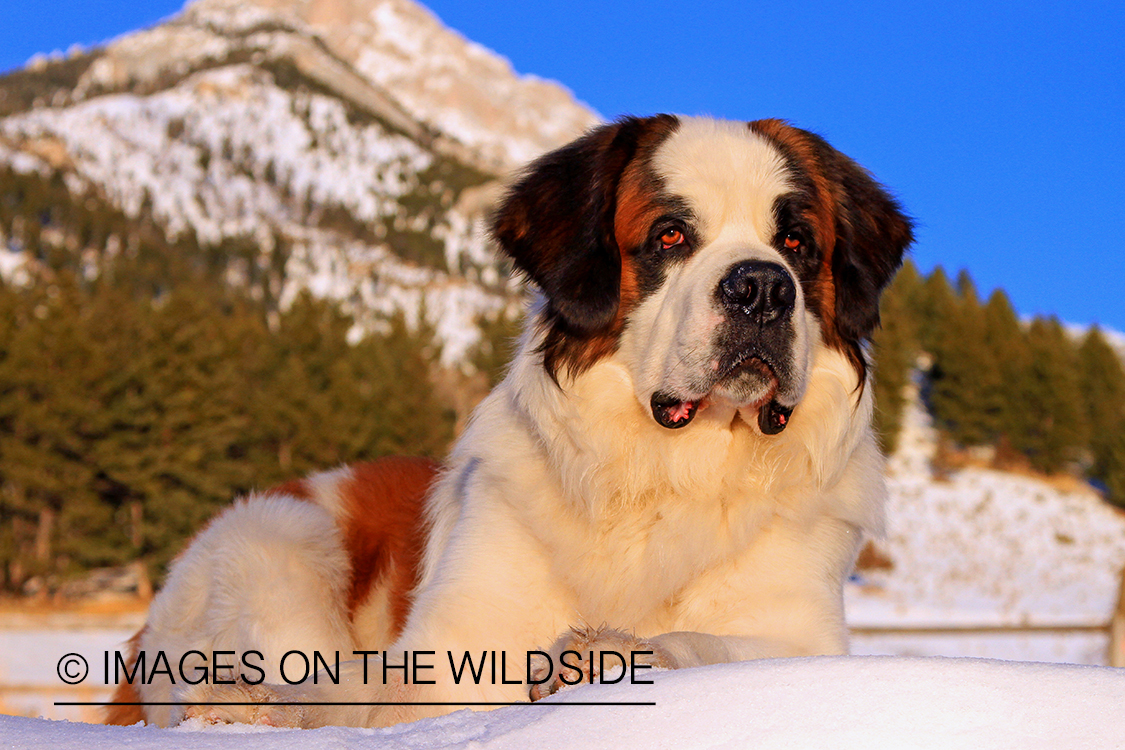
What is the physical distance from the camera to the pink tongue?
292 cm

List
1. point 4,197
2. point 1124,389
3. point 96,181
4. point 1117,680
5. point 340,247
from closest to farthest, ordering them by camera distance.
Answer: point 1117,680 < point 1124,389 < point 4,197 < point 96,181 < point 340,247

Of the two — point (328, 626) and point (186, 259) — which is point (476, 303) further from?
point (328, 626)

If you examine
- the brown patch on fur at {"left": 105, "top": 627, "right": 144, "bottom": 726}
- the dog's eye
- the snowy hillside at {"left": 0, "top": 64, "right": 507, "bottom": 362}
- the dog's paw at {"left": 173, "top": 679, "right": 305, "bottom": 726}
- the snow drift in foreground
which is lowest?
the snow drift in foreground

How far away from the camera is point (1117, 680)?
1766 millimetres

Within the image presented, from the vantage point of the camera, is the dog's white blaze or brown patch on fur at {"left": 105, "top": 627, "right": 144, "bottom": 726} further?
brown patch on fur at {"left": 105, "top": 627, "right": 144, "bottom": 726}

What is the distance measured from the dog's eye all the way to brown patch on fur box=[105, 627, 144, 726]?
110 inches

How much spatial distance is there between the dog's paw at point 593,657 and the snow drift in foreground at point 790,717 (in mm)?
245

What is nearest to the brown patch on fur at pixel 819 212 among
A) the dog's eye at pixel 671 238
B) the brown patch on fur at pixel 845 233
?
the brown patch on fur at pixel 845 233

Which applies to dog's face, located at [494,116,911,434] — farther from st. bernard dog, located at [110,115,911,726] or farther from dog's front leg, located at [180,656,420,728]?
dog's front leg, located at [180,656,420,728]

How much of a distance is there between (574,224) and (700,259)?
47 cm

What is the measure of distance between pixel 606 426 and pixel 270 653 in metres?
1.46

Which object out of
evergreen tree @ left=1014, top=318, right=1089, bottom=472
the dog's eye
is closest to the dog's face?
the dog's eye

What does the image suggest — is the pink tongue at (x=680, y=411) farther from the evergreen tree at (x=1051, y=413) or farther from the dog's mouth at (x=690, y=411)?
the evergreen tree at (x=1051, y=413)

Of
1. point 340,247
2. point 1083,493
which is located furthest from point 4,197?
point 1083,493
